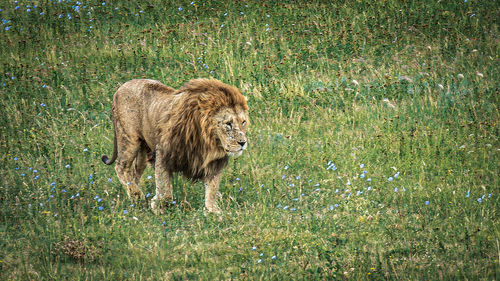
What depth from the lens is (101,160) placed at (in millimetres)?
7816

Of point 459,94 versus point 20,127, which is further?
point 20,127

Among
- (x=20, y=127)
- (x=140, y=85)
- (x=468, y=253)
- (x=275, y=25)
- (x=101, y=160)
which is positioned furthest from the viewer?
(x=275, y=25)

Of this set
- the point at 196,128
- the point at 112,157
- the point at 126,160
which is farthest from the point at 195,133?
the point at 112,157

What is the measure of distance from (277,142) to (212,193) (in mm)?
1737

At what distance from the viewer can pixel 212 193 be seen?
6387 millimetres

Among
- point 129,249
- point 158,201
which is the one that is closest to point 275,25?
point 158,201

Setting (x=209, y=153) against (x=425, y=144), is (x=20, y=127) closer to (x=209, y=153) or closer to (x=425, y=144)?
(x=209, y=153)

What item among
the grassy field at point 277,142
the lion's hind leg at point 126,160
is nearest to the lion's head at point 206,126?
the grassy field at point 277,142

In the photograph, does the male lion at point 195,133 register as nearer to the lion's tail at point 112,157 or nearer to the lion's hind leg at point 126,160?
the lion's hind leg at point 126,160

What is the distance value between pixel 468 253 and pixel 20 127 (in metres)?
6.96

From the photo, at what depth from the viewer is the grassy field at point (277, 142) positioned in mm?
5227

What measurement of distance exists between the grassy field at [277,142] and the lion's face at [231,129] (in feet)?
2.16

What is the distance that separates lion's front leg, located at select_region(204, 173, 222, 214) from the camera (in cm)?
628

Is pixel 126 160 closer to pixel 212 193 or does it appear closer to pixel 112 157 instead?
pixel 112 157
